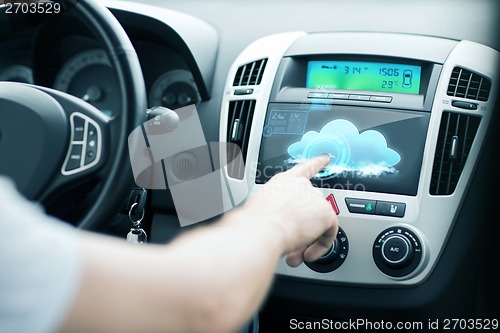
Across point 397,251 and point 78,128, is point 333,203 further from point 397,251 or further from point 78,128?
point 78,128

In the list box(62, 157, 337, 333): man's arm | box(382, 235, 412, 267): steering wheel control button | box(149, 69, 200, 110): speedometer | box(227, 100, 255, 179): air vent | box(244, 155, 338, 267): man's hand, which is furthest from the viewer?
box(149, 69, 200, 110): speedometer

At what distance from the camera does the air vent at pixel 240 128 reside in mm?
1533

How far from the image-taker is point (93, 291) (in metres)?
0.48

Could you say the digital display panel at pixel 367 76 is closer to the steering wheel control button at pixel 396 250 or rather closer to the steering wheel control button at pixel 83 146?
the steering wheel control button at pixel 396 250

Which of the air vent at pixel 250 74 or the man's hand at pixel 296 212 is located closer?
the man's hand at pixel 296 212

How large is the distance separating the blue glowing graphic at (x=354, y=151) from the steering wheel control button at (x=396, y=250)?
151 millimetres

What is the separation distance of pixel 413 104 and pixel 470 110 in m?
0.12

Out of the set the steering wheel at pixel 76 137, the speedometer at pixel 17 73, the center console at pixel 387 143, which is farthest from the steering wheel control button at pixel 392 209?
the speedometer at pixel 17 73

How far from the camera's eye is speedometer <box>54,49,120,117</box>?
184 centimetres

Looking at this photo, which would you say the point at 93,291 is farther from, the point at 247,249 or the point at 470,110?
the point at 470,110

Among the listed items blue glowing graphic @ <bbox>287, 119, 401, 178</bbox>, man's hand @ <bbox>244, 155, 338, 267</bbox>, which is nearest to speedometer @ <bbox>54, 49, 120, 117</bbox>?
blue glowing graphic @ <bbox>287, 119, 401, 178</bbox>

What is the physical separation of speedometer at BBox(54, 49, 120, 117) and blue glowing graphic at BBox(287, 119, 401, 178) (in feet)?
2.34

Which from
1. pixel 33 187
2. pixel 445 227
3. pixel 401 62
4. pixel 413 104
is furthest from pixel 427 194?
pixel 33 187

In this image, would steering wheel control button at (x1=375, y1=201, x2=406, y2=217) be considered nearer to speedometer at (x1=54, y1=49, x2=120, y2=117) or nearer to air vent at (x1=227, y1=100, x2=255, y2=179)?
air vent at (x1=227, y1=100, x2=255, y2=179)
